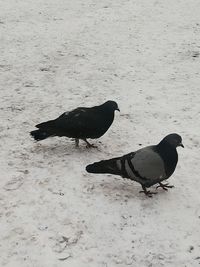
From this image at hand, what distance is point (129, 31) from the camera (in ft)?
40.9

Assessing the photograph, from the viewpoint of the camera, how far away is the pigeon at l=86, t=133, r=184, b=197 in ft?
19.1

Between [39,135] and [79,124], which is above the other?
[79,124]

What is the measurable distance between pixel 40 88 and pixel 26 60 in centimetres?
164

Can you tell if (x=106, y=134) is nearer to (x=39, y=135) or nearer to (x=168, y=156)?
(x=39, y=135)

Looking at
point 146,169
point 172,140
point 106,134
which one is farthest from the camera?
point 106,134

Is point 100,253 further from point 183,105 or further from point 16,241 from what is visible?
point 183,105

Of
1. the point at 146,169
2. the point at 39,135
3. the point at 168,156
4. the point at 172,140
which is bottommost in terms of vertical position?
Result: the point at 39,135

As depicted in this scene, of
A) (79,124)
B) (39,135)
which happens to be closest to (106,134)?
(79,124)

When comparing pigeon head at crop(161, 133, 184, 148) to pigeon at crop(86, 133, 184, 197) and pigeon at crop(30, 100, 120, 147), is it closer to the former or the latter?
pigeon at crop(86, 133, 184, 197)

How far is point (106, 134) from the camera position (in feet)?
24.6

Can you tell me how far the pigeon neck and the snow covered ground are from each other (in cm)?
40

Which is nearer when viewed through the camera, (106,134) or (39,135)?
(39,135)

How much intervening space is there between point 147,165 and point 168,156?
285 mm

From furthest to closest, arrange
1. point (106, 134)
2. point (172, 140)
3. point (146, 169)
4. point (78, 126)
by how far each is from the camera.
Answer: point (106, 134) → point (78, 126) → point (172, 140) → point (146, 169)
